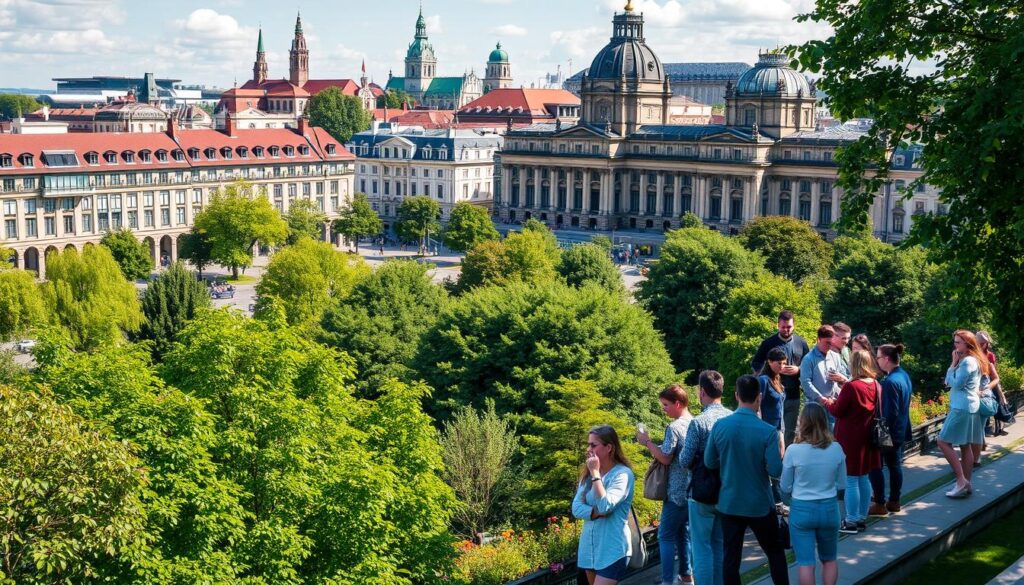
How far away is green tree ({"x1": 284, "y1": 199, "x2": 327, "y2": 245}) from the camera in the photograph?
336 ft

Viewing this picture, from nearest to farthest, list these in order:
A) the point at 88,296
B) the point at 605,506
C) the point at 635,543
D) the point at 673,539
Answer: the point at 605,506
the point at 635,543
the point at 673,539
the point at 88,296

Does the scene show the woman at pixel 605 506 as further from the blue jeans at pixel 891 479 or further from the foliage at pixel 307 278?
the foliage at pixel 307 278

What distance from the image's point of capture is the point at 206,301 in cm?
5834

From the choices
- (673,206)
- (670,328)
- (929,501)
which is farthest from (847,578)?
(673,206)

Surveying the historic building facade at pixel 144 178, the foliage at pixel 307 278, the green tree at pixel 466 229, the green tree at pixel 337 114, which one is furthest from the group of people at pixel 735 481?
the green tree at pixel 337 114

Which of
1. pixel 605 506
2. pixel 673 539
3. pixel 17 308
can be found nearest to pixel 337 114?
pixel 17 308

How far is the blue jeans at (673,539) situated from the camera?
1419 cm

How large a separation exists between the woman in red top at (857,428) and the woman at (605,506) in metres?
4.72

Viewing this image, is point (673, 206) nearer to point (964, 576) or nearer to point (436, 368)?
point (436, 368)

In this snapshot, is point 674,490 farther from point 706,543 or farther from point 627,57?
point 627,57

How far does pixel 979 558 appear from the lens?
15.8 m

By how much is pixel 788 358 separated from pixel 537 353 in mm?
21063

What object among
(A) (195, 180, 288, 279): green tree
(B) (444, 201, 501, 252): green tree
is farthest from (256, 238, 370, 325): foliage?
(B) (444, 201, 501, 252): green tree

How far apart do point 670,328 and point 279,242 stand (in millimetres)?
50744
